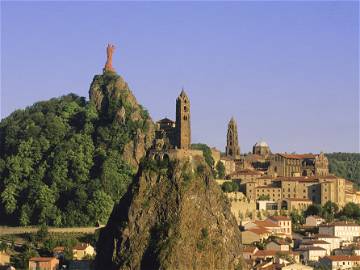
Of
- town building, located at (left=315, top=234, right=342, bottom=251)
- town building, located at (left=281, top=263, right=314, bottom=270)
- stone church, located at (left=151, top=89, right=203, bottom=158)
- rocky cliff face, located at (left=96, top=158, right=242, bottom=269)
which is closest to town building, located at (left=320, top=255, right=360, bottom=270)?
town building, located at (left=281, top=263, right=314, bottom=270)

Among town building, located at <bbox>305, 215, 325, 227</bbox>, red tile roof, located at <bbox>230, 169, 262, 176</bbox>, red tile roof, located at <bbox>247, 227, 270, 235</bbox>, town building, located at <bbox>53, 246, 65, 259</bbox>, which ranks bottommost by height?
town building, located at <bbox>53, 246, 65, 259</bbox>

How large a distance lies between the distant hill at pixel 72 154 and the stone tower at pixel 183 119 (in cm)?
988

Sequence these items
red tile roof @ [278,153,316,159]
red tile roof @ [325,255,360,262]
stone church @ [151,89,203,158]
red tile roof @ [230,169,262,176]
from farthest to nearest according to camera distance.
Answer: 1. red tile roof @ [278,153,316,159]
2. red tile roof @ [230,169,262,176]
3. red tile roof @ [325,255,360,262]
4. stone church @ [151,89,203,158]

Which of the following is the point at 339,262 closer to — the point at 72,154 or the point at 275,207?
the point at 275,207

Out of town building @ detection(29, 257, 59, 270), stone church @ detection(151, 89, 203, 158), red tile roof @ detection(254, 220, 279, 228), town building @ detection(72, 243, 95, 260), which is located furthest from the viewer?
red tile roof @ detection(254, 220, 279, 228)

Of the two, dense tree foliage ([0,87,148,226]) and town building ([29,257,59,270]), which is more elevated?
dense tree foliage ([0,87,148,226])

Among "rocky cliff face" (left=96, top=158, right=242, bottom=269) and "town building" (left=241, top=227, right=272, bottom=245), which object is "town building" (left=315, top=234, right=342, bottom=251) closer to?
"town building" (left=241, top=227, right=272, bottom=245)

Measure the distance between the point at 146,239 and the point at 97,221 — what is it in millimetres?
16399

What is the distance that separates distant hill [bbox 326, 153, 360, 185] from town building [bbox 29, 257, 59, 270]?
2156 inches

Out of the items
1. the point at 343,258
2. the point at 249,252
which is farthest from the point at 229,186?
the point at 343,258

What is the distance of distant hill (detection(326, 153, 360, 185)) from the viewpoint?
132438mm

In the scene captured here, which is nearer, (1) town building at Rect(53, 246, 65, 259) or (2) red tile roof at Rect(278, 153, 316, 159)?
(1) town building at Rect(53, 246, 65, 259)

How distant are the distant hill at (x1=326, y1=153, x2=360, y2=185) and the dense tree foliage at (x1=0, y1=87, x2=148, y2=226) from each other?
3701 centimetres

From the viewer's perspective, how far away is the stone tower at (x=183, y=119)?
8106cm
